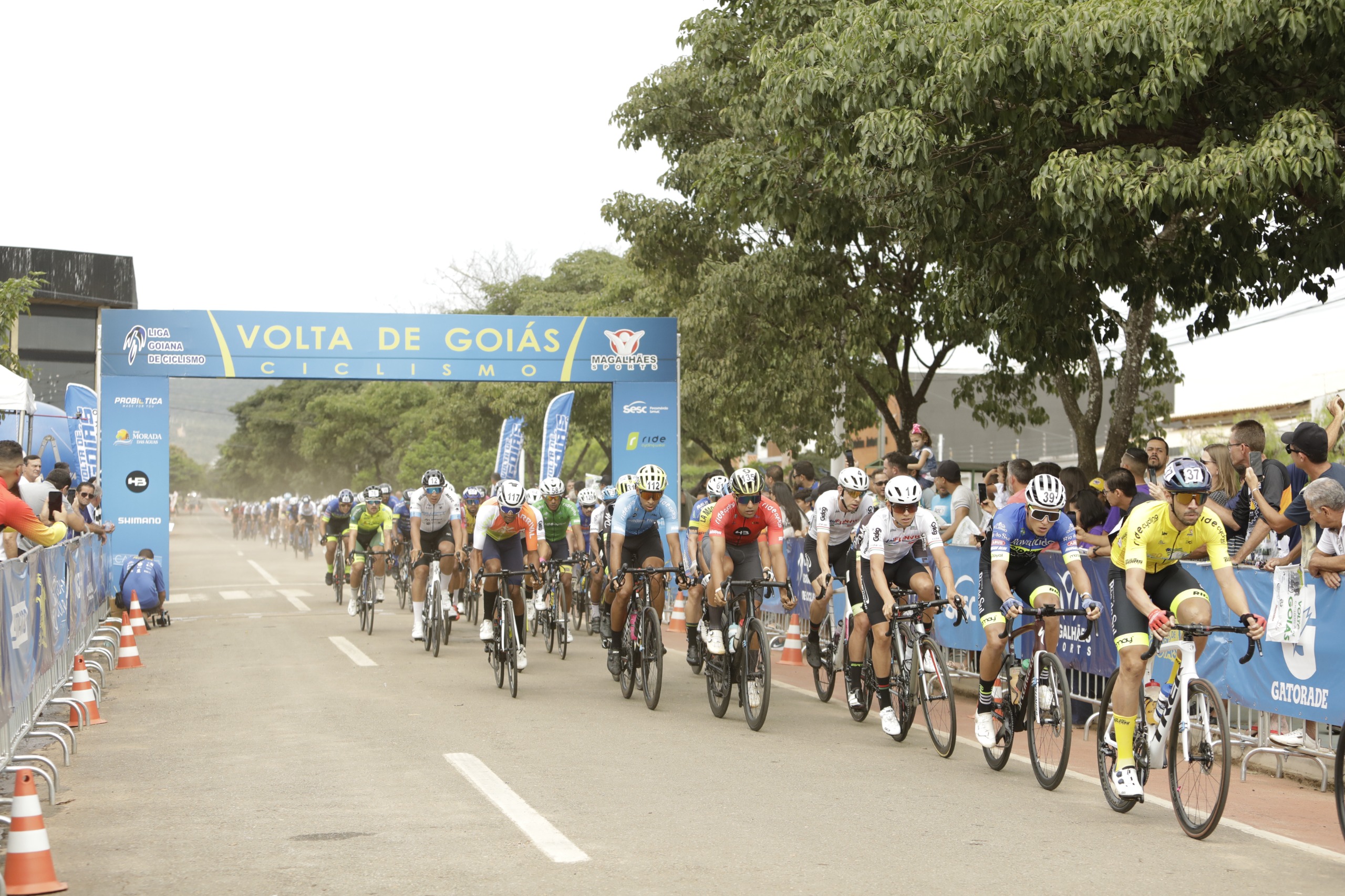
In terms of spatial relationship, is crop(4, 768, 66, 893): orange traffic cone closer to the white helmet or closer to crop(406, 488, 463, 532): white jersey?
the white helmet

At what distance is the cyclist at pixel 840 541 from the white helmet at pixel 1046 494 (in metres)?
2.24

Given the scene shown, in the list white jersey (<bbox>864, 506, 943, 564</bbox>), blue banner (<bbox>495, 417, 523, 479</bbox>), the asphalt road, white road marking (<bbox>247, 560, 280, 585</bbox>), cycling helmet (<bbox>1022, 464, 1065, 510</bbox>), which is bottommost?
white road marking (<bbox>247, 560, 280, 585</bbox>)

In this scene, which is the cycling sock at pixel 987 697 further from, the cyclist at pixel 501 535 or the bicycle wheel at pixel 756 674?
the cyclist at pixel 501 535

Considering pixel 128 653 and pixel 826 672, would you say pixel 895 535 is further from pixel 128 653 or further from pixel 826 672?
pixel 128 653

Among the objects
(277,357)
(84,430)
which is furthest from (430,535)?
(84,430)

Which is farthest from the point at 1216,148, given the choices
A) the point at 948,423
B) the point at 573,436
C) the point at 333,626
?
the point at 948,423

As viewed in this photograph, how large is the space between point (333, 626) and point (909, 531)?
38.6 ft

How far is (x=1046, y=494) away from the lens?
8305mm

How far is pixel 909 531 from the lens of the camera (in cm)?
997

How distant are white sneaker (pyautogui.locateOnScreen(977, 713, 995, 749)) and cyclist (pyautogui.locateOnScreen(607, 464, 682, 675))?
11.0ft

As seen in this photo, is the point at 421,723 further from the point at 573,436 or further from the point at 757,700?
the point at 573,436

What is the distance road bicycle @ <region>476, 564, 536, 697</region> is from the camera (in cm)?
1202

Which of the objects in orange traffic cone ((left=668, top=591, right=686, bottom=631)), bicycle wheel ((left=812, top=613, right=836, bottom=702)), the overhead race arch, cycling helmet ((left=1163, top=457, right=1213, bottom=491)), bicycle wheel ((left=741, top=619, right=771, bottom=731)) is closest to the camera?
cycling helmet ((left=1163, top=457, right=1213, bottom=491))

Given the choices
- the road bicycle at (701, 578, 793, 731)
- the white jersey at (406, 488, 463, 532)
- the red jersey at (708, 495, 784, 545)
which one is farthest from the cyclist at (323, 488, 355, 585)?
the road bicycle at (701, 578, 793, 731)
